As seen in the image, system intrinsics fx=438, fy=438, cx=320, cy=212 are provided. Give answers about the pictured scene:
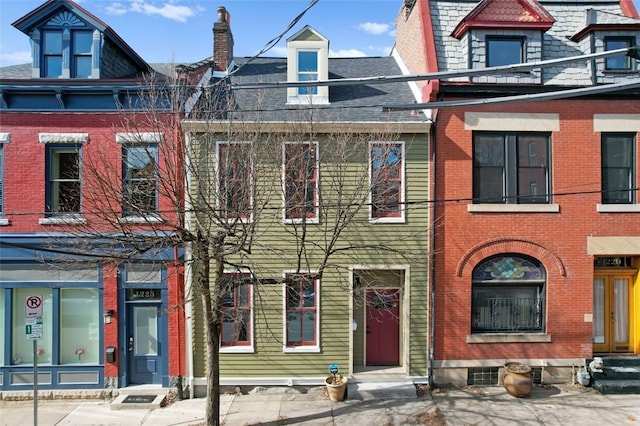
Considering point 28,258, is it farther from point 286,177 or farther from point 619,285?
point 619,285

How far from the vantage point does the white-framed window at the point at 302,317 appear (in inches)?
446

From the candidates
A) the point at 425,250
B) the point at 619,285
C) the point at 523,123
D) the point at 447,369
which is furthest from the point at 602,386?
the point at 523,123

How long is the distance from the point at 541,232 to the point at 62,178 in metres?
12.5

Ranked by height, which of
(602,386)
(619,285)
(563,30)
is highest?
(563,30)

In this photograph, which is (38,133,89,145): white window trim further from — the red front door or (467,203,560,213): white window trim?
(467,203,560,213): white window trim

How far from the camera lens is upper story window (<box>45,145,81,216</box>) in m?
11.2

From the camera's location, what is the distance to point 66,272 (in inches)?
441

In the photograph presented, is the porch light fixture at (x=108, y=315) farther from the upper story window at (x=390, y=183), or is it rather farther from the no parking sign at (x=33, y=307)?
the upper story window at (x=390, y=183)

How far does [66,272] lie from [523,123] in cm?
1238

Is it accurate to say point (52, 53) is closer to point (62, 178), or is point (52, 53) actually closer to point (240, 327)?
point (62, 178)

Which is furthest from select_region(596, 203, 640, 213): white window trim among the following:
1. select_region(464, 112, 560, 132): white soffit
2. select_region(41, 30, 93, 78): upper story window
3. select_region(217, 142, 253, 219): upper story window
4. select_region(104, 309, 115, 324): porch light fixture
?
select_region(41, 30, 93, 78): upper story window

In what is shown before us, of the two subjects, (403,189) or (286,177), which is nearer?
(286,177)

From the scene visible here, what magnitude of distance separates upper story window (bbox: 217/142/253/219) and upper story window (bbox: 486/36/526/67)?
7518 millimetres

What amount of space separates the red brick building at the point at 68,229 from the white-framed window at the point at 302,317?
8.98 ft
